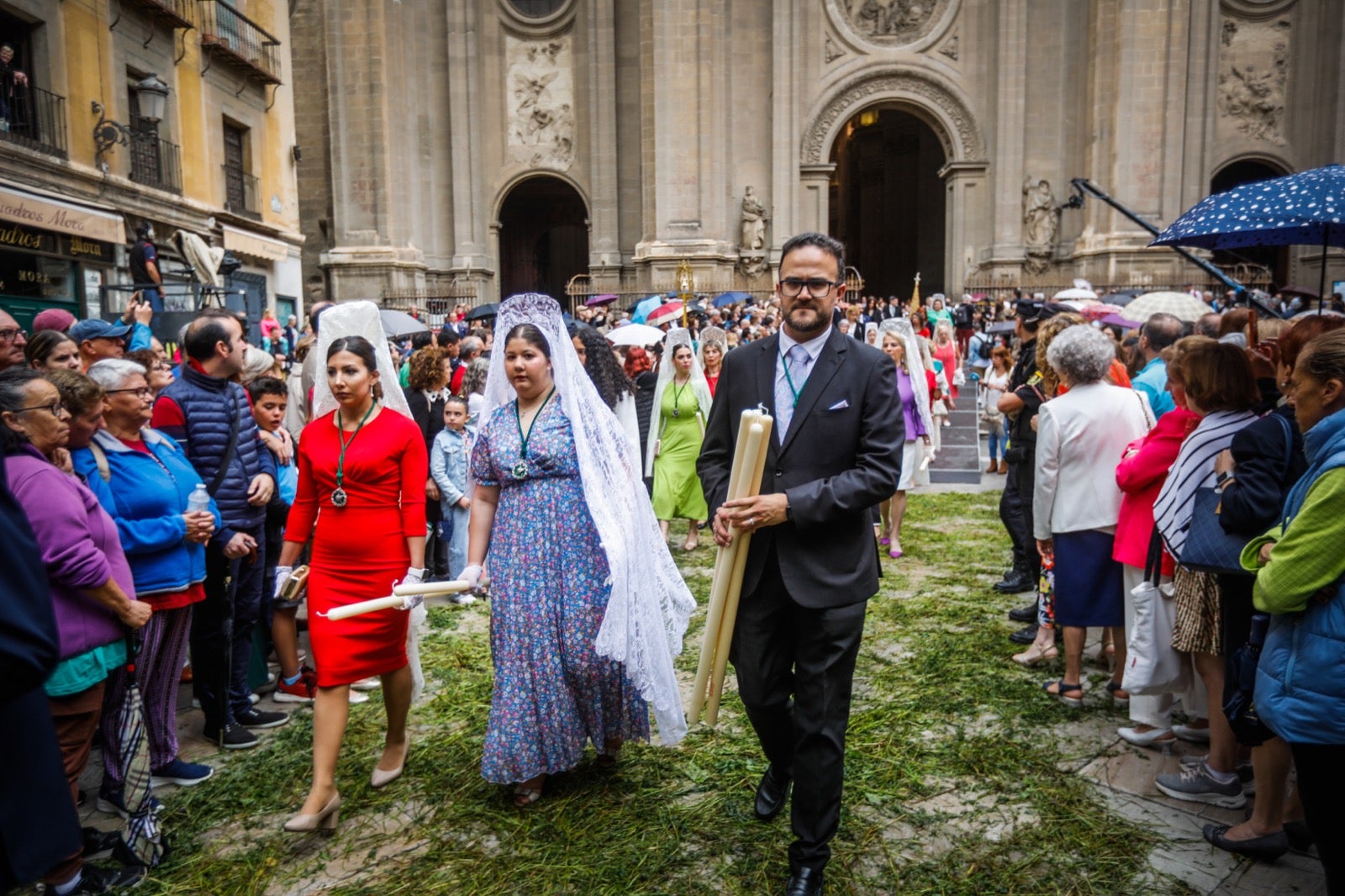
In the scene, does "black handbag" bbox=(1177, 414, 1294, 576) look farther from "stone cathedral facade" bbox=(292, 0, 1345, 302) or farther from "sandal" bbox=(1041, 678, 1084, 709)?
"stone cathedral facade" bbox=(292, 0, 1345, 302)

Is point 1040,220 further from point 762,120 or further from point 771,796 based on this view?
point 771,796

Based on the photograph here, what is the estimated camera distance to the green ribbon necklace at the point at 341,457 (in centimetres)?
398

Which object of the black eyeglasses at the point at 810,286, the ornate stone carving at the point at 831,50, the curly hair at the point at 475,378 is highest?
the ornate stone carving at the point at 831,50

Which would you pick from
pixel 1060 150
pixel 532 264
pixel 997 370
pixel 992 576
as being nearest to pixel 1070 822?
pixel 992 576

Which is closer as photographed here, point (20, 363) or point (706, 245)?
point (20, 363)

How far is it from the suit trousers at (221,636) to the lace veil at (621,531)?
70.2 inches

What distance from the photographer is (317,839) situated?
12.6 feet

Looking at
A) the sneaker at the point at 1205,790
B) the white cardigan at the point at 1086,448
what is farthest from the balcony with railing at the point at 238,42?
the sneaker at the point at 1205,790

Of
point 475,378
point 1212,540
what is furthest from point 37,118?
point 1212,540

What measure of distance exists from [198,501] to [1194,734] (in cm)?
502

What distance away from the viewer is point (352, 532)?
3.99 m

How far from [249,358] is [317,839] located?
312 centimetres

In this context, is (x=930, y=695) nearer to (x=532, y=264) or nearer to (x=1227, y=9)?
(x=1227, y=9)

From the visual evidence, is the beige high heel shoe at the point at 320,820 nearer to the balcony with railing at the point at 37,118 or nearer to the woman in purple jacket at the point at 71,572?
the woman in purple jacket at the point at 71,572
